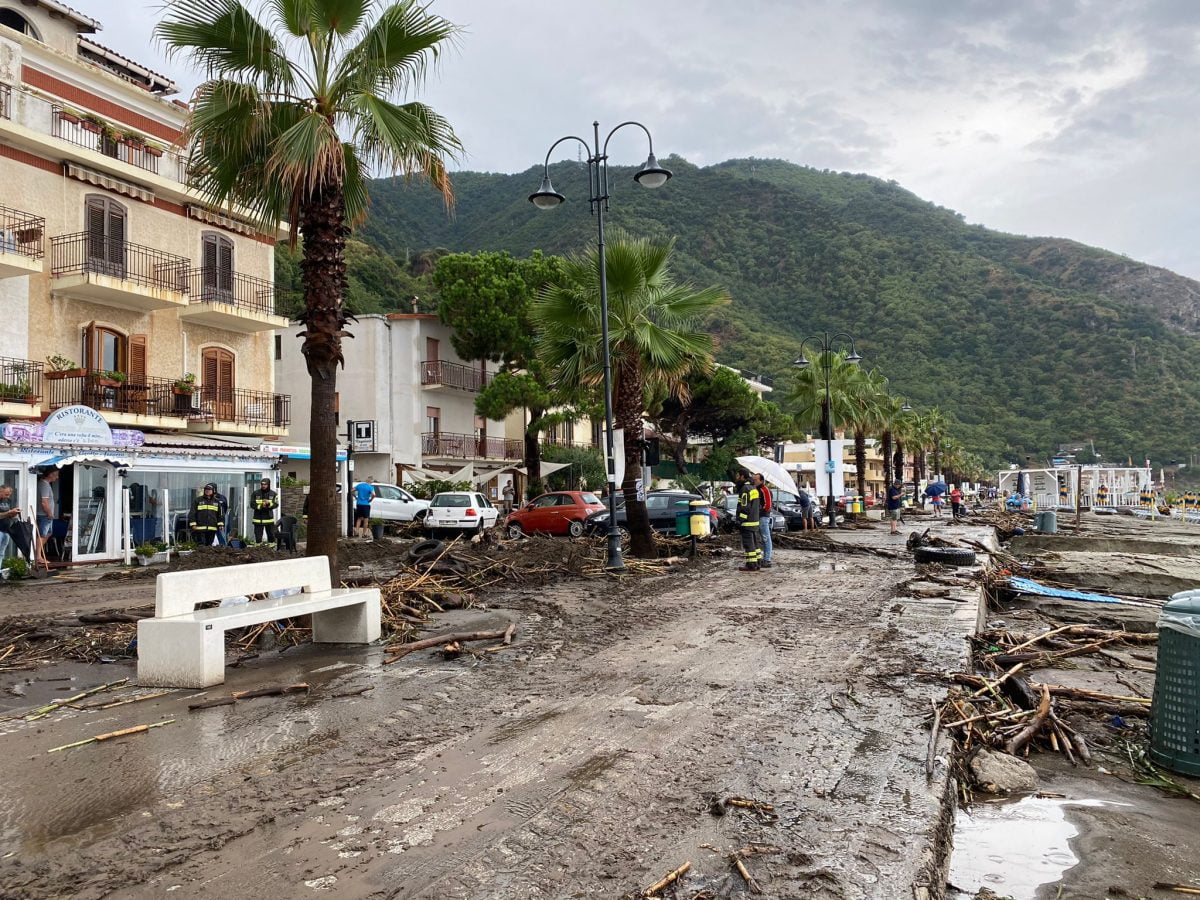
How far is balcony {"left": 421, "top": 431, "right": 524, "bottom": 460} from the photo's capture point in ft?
131

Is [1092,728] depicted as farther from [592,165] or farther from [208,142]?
[592,165]

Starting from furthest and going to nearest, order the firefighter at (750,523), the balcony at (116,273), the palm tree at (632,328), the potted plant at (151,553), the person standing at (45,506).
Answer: the balcony at (116,273), the potted plant at (151,553), the palm tree at (632,328), the person standing at (45,506), the firefighter at (750,523)

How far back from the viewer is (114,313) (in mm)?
23953

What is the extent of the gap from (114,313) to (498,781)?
24.1 m

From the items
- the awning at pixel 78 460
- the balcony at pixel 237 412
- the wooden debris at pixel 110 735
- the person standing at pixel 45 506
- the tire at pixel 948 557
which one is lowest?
the tire at pixel 948 557

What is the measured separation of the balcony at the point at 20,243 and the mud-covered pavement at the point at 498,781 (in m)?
17.1

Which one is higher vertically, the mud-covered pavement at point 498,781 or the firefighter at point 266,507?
the firefighter at point 266,507

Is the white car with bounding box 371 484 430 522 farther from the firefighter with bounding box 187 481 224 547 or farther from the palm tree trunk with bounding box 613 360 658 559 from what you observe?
the palm tree trunk with bounding box 613 360 658 559

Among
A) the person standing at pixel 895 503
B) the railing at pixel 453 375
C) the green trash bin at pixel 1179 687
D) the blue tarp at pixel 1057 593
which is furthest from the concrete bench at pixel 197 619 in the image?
the railing at pixel 453 375

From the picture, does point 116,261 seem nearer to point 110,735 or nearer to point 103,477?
point 103,477

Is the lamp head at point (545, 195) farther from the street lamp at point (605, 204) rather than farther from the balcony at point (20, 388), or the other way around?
the balcony at point (20, 388)

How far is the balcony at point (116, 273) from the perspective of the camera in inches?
871

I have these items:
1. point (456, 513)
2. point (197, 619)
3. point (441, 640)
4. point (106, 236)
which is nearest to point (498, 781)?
point (197, 619)

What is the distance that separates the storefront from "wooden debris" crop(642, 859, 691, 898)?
696 inches
